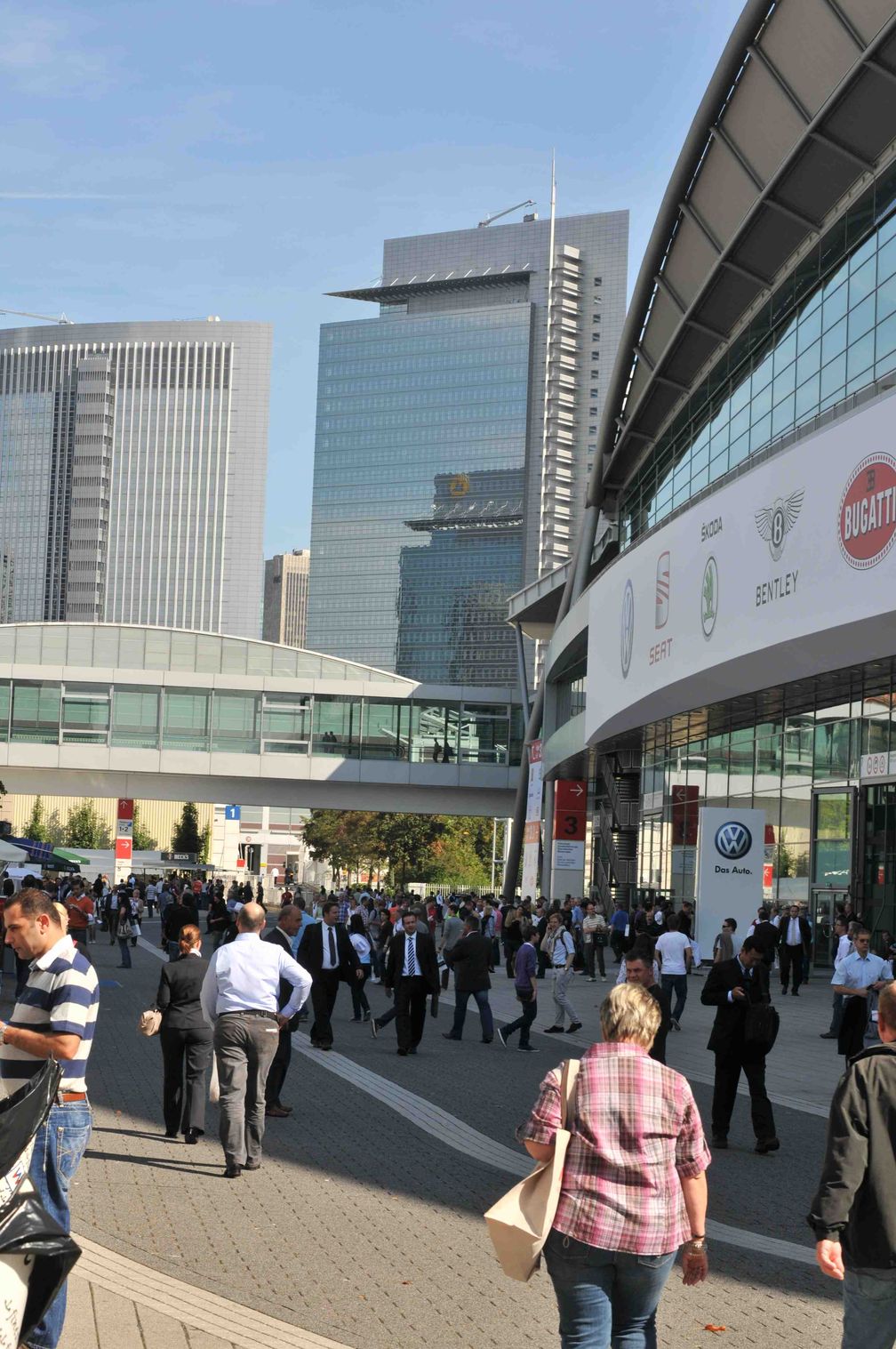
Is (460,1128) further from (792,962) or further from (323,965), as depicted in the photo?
(792,962)

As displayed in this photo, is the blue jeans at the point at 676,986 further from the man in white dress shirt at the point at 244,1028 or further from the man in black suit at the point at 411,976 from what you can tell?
the man in white dress shirt at the point at 244,1028

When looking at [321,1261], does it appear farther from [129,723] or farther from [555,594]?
[129,723]

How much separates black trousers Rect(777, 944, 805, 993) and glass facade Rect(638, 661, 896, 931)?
1.96 m

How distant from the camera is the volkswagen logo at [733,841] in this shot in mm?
28375

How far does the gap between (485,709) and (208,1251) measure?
58861 mm

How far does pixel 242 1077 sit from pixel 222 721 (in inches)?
2143

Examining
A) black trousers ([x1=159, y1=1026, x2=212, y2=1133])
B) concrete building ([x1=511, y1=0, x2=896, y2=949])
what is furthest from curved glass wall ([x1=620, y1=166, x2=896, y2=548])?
black trousers ([x1=159, y1=1026, x2=212, y2=1133])

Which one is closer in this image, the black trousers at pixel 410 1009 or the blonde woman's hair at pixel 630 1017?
the blonde woman's hair at pixel 630 1017

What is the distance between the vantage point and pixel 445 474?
185 m

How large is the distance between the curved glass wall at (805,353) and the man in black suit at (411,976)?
11806mm

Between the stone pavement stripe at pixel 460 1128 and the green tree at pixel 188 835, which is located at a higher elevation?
the stone pavement stripe at pixel 460 1128

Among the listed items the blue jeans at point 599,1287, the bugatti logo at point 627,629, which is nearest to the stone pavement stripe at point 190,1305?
the blue jeans at point 599,1287

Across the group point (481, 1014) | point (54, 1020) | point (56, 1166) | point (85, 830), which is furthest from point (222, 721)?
point (85, 830)

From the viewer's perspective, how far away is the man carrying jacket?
4.56 m
